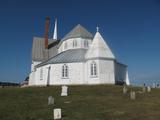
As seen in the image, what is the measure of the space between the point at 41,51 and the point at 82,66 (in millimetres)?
18078

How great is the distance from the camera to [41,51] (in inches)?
2338

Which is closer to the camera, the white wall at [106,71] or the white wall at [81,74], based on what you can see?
the white wall at [106,71]

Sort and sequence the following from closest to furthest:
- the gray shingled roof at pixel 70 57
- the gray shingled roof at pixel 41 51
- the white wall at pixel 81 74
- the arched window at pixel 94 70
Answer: the white wall at pixel 81 74 → the arched window at pixel 94 70 → the gray shingled roof at pixel 70 57 → the gray shingled roof at pixel 41 51

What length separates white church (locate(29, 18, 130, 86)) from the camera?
42.7 meters

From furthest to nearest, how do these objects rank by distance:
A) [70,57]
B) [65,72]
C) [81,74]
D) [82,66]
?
[70,57] < [65,72] < [82,66] < [81,74]

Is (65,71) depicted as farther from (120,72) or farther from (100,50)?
(120,72)

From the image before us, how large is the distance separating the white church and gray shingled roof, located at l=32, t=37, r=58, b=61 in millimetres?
5464

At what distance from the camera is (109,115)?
15.7 metres

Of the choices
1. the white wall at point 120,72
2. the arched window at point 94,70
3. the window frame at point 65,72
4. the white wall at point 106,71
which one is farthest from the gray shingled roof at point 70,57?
the white wall at point 120,72

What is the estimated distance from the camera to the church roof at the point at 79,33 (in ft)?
172

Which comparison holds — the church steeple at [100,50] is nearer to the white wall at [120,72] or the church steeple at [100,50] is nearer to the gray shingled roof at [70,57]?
the gray shingled roof at [70,57]

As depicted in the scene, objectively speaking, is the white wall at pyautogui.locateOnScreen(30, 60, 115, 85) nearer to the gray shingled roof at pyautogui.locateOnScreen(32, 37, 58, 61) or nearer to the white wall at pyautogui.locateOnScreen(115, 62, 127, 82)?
the white wall at pyautogui.locateOnScreen(115, 62, 127, 82)

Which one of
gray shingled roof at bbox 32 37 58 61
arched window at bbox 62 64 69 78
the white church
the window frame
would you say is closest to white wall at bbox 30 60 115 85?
the white church

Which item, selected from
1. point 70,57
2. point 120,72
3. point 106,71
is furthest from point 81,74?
point 120,72
